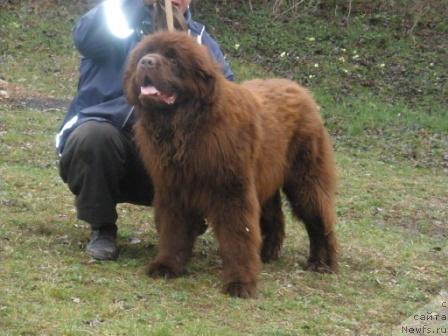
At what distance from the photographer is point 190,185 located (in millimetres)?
→ 5281

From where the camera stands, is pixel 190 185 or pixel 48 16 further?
pixel 48 16

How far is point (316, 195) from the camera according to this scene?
244 inches

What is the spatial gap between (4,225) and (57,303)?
188 cm

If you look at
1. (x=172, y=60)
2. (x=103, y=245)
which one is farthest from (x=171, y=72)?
(x=103, y=245)

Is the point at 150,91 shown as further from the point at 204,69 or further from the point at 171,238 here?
the point at 171,238

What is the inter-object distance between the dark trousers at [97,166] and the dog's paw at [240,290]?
1119mm

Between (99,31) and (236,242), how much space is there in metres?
1.79

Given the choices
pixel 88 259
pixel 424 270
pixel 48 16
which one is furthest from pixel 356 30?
pixel 88 259

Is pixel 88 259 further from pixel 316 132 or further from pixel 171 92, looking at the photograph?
pixel 316 132

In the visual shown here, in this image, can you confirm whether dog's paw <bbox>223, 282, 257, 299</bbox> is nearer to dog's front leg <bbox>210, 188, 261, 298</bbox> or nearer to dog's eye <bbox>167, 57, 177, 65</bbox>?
dog's front leg <bbox>210, 188, 261, 298</bbox>

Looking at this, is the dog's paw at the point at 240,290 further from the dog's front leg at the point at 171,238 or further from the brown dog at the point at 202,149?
the dog's front leg at the point at 171,238

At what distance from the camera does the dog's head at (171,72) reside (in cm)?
501

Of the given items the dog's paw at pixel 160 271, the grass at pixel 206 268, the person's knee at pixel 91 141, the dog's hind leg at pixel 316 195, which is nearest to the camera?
the grass at pixel 206 268

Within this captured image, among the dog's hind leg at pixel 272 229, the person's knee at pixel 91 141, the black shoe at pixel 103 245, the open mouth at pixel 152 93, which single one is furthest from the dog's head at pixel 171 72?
the dog's hind leg at pixel 272 229
